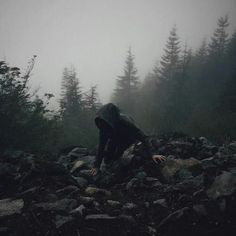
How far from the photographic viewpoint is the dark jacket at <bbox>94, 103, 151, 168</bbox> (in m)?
5.12

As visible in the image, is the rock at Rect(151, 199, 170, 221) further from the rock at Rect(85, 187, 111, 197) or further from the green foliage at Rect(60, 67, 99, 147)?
the green foliage at Rect(60, 67, 99, 147)

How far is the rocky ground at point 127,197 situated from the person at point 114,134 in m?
0.22

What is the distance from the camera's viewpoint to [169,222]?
3.21 m

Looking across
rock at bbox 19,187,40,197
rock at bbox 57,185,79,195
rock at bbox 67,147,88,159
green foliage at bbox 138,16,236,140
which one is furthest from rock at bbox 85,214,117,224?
green foliage at bbox 138,16,236,140

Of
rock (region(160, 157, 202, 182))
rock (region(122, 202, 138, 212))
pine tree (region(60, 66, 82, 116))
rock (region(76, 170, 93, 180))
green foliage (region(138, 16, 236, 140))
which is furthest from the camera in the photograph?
pine tree (region(60, 66, 82, 116))

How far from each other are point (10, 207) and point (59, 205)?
680 mm

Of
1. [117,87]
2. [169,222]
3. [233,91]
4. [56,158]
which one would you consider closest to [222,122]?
[233,91]

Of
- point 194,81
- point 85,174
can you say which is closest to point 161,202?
point 85,174

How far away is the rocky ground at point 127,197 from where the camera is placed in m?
3.10

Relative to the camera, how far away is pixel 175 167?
4895 millimetres

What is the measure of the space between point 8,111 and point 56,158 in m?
1.95

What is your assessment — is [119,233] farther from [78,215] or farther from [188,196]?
[188,196]

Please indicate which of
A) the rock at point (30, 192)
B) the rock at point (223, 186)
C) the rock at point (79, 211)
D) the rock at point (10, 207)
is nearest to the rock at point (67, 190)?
the rock at point (30, 192)

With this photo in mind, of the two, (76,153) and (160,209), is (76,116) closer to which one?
(76,153)
